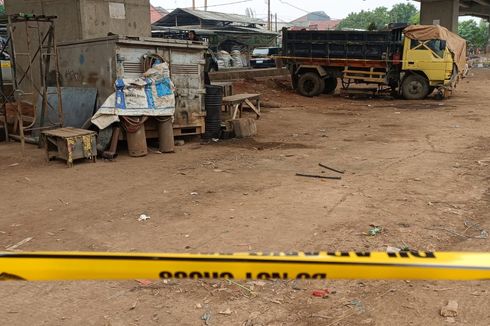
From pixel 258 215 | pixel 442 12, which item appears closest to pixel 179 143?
pixel 258 215

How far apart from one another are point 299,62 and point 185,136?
994 centimetres

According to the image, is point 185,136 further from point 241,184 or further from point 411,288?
point 411,288

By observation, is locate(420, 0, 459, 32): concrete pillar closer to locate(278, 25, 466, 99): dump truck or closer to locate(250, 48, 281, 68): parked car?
locate(250, 48, 281, 68): parked car

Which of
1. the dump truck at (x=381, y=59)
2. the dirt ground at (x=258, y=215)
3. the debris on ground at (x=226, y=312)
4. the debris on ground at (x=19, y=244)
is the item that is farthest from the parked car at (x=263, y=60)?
the debris on ground at (x=226, y=312)

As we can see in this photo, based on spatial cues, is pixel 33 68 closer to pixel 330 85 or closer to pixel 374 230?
pixel 374 230

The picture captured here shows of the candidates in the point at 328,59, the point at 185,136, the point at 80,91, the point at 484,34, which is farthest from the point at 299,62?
the point at 484,34

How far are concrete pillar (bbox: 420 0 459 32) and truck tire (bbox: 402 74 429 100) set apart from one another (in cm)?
1292

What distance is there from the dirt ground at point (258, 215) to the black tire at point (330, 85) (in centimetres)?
842

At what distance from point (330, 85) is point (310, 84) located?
1.00 metres

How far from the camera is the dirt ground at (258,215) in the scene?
3332 millimetres

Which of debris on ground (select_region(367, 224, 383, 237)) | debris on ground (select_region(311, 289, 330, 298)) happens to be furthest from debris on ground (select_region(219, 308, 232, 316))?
debris on ground (select_region(367, 224, 383, 237))

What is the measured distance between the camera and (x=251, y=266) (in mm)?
1731

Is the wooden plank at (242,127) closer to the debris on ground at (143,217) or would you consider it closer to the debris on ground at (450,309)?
the debris on ground at (143,217)

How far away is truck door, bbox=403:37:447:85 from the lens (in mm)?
16188
